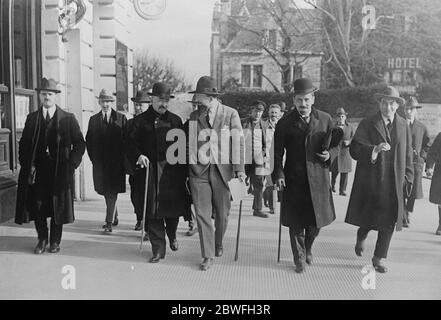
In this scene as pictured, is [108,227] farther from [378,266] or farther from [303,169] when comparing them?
[378,266]

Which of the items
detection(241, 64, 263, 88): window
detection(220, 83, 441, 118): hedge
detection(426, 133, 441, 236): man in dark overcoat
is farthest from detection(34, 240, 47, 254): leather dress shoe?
detection(220, 83, 441, 118): hedge

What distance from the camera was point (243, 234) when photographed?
6406mm

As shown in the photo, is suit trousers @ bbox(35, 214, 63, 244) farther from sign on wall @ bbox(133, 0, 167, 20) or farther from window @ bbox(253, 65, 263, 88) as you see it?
window @ bbox(253, 65, 263, 88)

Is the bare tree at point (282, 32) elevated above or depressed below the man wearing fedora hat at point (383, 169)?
above

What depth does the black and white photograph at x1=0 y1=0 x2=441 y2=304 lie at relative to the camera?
14.3 ft

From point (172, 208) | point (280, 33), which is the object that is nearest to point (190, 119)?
point (172, 208)

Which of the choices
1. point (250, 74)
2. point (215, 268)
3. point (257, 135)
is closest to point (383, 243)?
point (215, 268)

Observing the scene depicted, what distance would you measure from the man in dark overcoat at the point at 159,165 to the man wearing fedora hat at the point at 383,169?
1730mm

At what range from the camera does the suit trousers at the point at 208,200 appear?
4.86m

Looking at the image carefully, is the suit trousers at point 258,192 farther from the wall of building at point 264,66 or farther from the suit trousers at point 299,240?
the suit trousers at point 299,240

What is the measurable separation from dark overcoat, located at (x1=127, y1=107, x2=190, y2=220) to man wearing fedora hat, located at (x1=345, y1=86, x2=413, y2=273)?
1724mm

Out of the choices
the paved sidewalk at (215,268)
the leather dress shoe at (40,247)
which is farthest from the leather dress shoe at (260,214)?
the leather dress shoe at (40,247)
